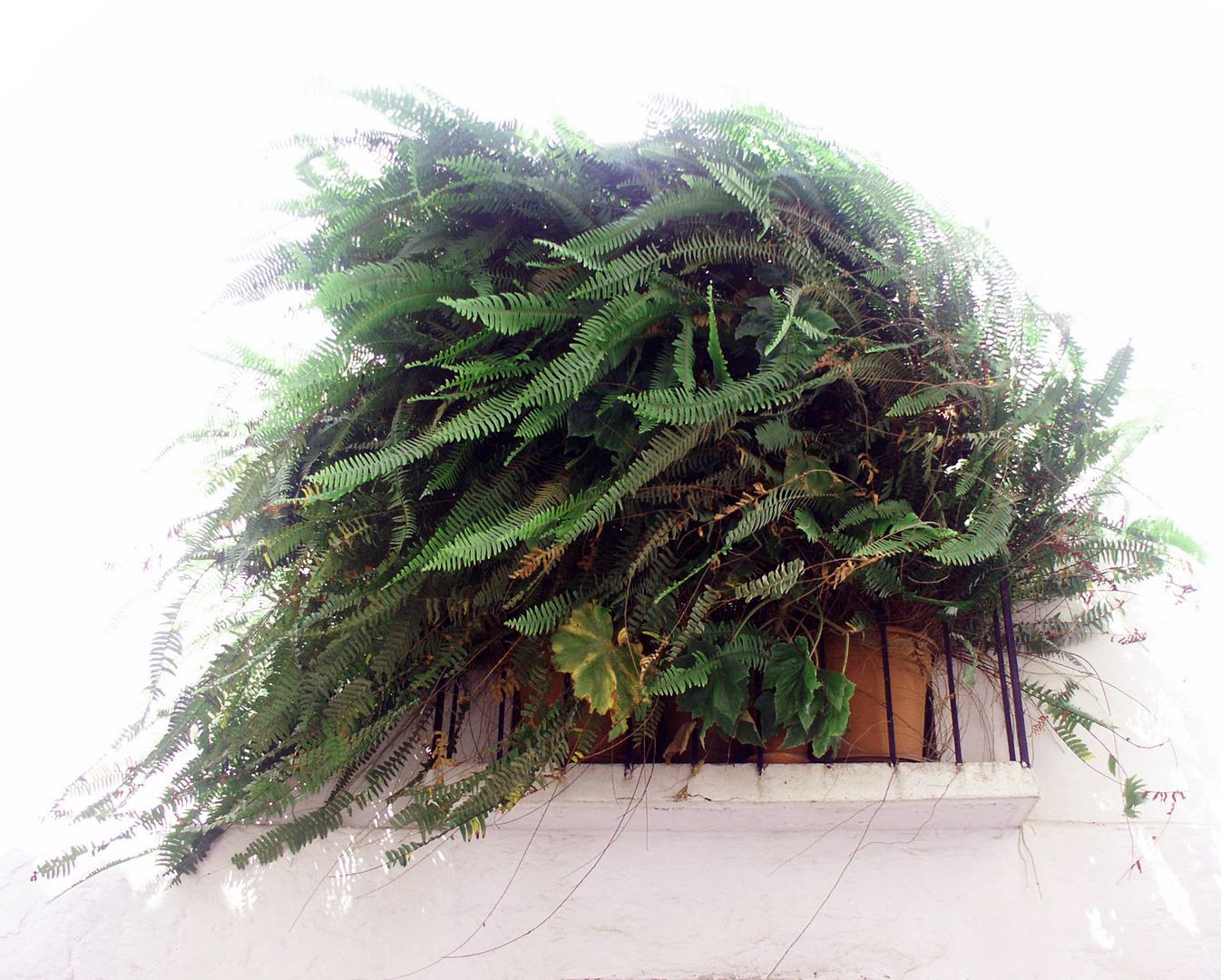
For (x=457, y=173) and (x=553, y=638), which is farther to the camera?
(x=457, y=173)

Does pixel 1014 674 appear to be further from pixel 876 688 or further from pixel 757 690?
pixel 757 690

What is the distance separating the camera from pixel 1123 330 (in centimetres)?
106

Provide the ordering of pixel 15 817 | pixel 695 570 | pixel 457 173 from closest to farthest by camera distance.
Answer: pixel 695 570 → pixel 457 173 → pixel 15 817

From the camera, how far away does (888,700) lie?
3.72 feet

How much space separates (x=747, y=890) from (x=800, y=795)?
7.9 inches

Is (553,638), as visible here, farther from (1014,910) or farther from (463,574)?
(1014,910)

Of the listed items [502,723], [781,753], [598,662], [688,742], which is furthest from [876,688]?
[502,723]

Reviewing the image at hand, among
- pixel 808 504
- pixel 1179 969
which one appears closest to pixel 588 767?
pixel 808 504

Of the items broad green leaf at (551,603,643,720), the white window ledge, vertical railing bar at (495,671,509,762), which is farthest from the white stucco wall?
broad green leaf at (551,603,643,720)

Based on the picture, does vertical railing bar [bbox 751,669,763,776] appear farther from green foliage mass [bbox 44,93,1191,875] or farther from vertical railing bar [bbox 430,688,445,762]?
vertical railing bar [bbox 430,688,445,762]

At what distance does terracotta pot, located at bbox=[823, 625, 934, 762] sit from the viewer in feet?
3.81

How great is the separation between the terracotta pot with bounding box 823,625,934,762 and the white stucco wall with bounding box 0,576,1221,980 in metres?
0.04

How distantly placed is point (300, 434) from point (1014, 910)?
4.32 ft

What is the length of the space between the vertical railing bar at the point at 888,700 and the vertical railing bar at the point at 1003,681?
0.58ft
